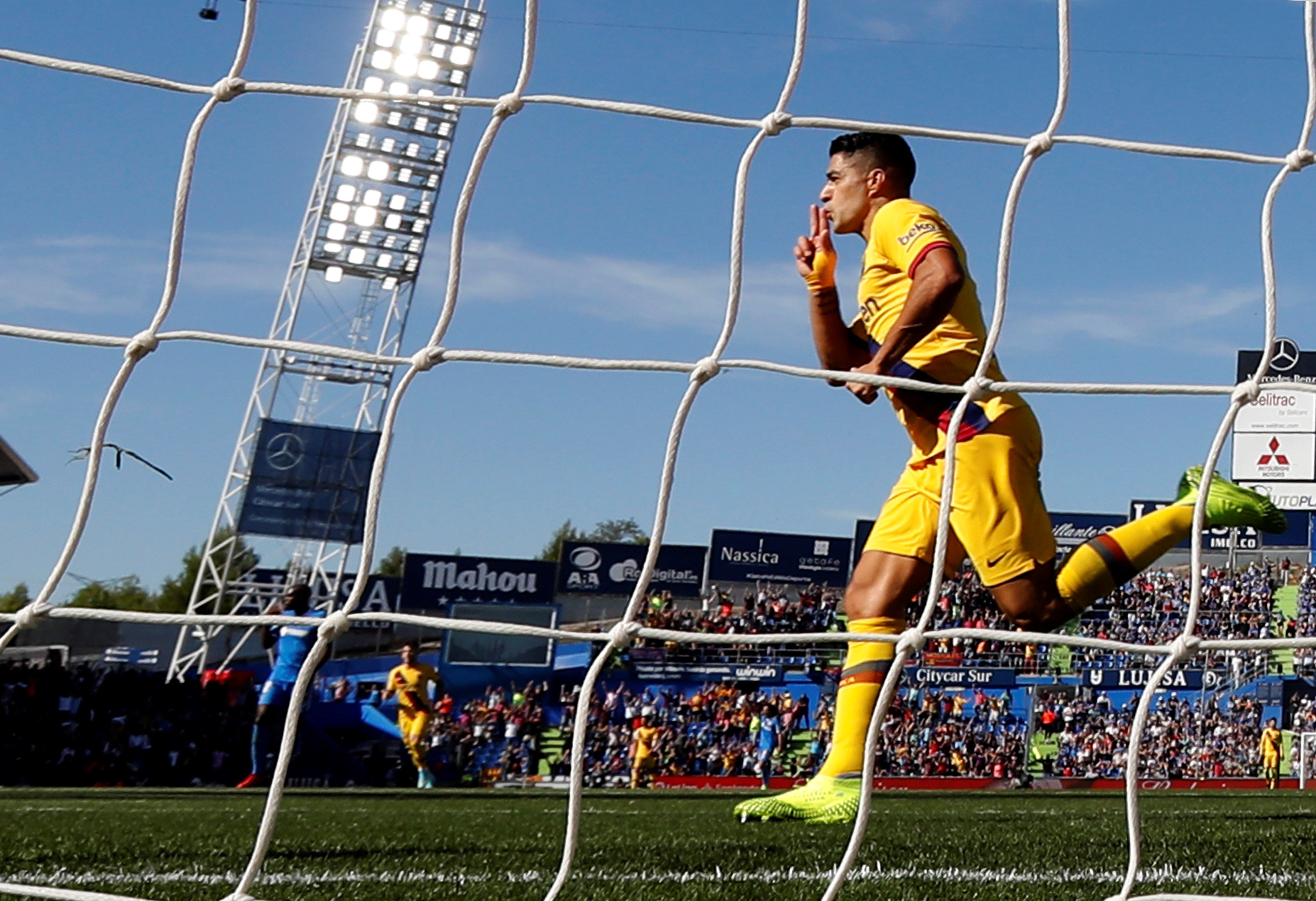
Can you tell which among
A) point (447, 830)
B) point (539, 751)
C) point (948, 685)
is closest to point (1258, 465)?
point (948, 685)

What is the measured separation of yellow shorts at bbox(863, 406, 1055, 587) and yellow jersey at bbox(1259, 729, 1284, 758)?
56.6 feet

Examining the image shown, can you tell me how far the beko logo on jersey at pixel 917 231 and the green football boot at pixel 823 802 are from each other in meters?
1.33

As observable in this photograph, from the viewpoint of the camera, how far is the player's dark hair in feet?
12.6

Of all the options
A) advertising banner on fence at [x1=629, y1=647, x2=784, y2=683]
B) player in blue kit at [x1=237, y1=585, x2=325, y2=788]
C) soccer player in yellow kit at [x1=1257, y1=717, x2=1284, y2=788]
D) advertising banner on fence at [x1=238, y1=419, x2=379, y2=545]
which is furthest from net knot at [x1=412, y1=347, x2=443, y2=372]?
advertising banner on fence at [x1=238, y1=419, x2=379, y2=545]

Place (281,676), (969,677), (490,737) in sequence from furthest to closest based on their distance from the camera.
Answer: (969,677) < (490,737) < (281,676)

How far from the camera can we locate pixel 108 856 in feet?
10.6

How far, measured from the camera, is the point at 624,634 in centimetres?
247

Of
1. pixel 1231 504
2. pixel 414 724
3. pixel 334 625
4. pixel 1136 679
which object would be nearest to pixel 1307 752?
pixel 1136 679

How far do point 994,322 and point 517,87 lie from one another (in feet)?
3.49

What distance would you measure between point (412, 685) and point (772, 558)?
21381 millimetres

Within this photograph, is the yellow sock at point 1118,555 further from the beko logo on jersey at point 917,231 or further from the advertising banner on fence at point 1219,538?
the advertising banner on fence at point 1219,538

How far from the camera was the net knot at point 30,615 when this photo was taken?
2531 mm

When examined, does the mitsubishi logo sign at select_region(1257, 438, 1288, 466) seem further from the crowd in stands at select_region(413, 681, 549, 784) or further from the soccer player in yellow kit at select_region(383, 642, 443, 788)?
the soccer player in yellow kit at select_region(383, 642, 443, 788)

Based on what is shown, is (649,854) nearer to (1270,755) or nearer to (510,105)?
(510,105)
